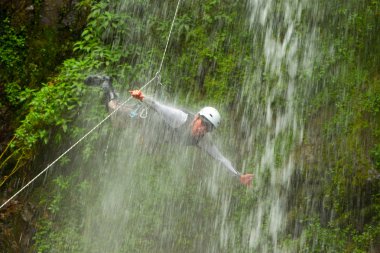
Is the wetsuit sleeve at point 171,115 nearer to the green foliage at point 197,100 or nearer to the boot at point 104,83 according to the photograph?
the boot at point 104,83

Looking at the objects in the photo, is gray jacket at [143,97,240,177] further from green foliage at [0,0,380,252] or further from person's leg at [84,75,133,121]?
green foliage at [0,0,380,252]

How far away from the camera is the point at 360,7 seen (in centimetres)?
741

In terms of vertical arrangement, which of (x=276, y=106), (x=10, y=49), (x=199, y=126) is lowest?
(x=199, y=126)

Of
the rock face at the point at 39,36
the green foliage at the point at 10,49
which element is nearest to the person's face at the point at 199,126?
the rock face at the point at 39,36

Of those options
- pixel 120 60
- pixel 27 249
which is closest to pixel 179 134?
pixel 120 60

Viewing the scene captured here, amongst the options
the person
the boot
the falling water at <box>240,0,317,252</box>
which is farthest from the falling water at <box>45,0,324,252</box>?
the person

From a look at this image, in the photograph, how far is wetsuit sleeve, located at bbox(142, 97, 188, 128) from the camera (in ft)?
18.8

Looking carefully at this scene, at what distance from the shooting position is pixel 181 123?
5840mm

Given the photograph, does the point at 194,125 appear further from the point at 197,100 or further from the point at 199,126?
the point at 197,100

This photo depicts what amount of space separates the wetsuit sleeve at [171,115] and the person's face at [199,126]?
0.13 metres

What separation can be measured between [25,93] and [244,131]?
127 inches

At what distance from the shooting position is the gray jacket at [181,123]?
5734 millimetres

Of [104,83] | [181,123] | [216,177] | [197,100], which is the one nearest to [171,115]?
[181,123]

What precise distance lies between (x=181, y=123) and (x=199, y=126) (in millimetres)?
221
